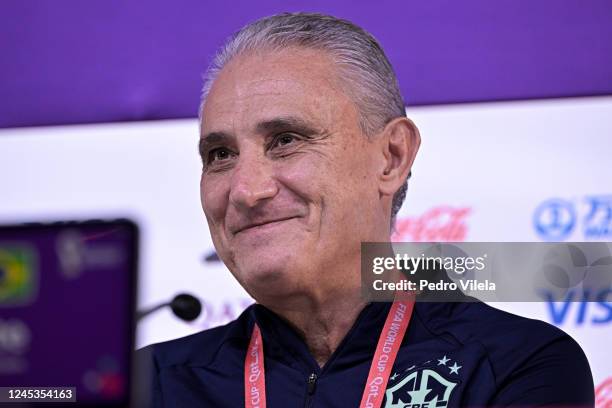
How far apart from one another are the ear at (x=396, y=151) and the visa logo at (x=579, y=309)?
370 mm

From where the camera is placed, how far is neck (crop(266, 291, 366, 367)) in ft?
4.19

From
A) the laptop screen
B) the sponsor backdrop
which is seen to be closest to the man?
the sponsor backdrop

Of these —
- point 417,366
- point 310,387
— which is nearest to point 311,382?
point 310,387

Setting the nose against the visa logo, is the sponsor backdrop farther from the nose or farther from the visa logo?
the nose

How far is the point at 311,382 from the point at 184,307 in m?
0.51

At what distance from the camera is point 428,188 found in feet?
5.41

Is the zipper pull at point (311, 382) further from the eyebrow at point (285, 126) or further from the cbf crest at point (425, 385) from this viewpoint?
the eyebrow at point (285, 126)

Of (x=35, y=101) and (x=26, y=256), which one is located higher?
(x=35, y=101)

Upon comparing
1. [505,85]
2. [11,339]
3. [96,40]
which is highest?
[96,40]

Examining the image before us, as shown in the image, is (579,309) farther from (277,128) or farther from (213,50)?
(213,50)

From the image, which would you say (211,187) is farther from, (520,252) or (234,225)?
A: (520,252)

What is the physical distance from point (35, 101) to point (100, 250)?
16.6 inches

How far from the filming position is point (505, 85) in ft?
5.69

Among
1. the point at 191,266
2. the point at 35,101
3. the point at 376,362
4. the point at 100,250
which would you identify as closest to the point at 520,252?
the point at 376,362
